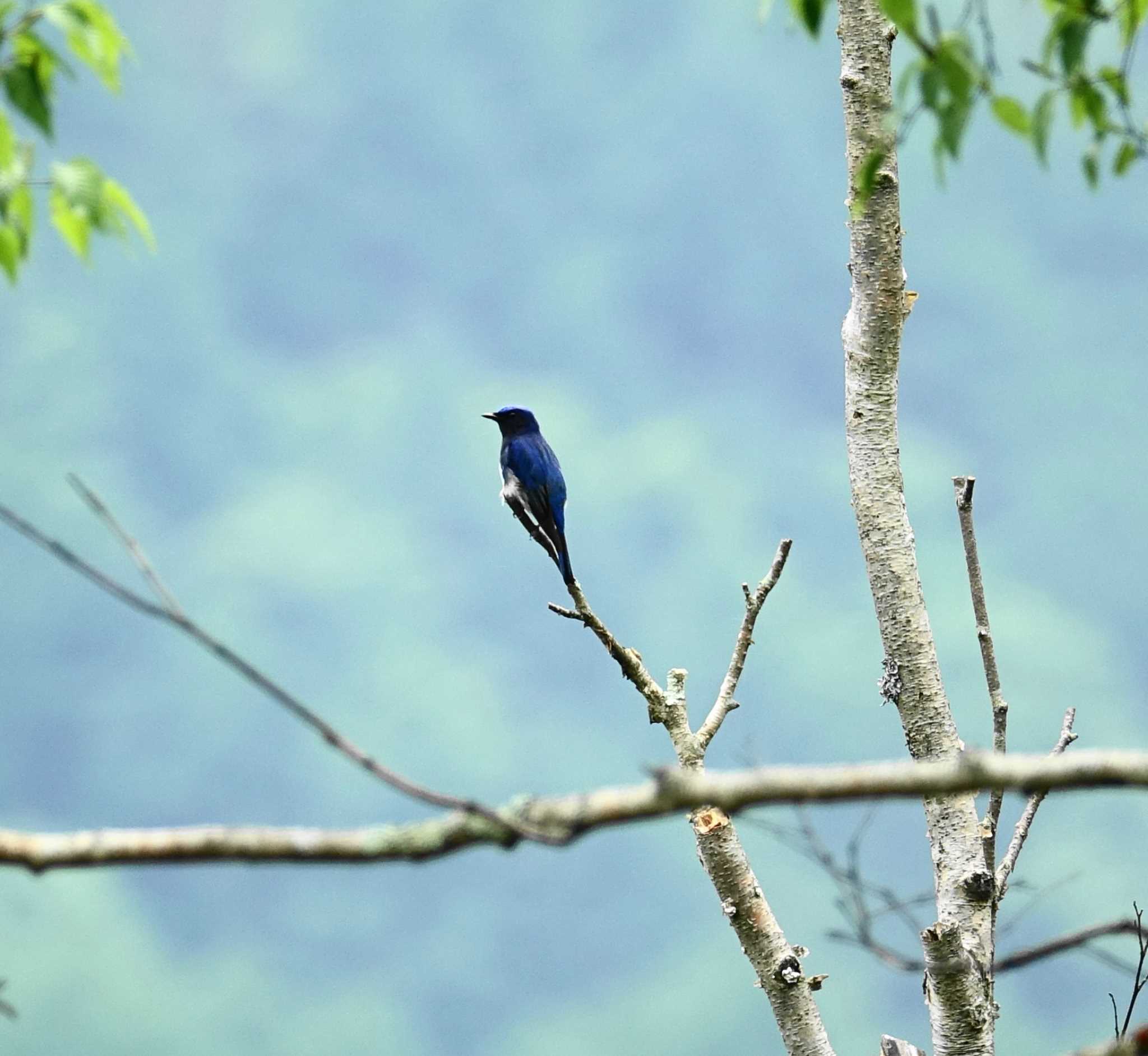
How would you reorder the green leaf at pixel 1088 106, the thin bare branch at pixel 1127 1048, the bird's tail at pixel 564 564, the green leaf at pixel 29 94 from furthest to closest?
1. the bird's tail at pixel 564 564
2. the green leaf at pixel 29 94
3. the green leaf at pixel 1088 106
4. the thin bare branch at pixel 1127 1048

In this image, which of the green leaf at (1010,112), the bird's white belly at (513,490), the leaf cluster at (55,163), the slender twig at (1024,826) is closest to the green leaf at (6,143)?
the leaf cluster at (55,163)

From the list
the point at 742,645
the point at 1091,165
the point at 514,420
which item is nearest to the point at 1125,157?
the point at 1091,165

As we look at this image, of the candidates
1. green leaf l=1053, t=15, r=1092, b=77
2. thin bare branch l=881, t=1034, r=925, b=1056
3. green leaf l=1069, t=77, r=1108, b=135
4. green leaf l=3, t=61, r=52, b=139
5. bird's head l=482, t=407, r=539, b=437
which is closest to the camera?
green leaf l=1053, t=15, r=1092, b=77

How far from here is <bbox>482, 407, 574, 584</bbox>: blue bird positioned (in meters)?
7.98

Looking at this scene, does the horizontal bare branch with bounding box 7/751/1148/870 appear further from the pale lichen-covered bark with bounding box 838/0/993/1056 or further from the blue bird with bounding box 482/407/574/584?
the blue bird with bounding box 482/407/574/584

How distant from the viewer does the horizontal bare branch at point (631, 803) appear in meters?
2.16

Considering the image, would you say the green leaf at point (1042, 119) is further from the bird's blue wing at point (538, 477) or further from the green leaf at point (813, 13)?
the bird's blue wing at point (538, 477)

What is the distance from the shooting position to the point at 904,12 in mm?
2238

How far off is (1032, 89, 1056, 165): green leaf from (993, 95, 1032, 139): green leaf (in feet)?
0.17

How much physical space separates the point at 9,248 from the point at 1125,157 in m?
2.61

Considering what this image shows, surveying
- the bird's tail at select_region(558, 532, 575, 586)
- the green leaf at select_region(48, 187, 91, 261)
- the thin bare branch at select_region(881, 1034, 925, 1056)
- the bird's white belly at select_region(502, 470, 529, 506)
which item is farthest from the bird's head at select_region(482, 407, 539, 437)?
the green leaf at select_region(48, 187, 91, 261)

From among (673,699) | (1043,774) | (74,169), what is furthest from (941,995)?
(74,169)

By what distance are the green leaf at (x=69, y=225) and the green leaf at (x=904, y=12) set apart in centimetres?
196

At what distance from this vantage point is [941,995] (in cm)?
482
